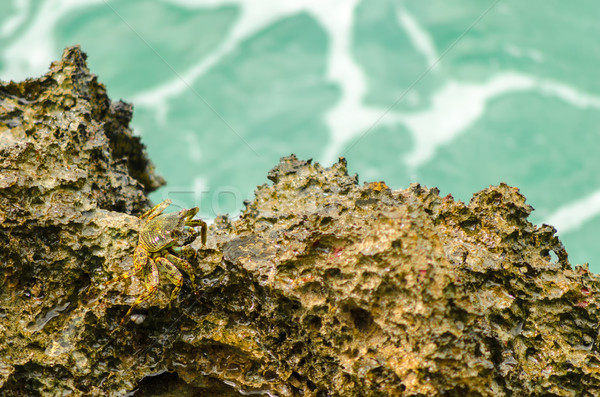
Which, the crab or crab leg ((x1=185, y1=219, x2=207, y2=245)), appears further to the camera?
crab leg ((x1=185, y1=219, x2=207, y2=245))

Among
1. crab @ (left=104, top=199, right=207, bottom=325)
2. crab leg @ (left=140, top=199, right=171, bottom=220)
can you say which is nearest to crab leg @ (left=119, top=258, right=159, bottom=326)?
crab @ (left=104, top=199, right=207, bottom=325)

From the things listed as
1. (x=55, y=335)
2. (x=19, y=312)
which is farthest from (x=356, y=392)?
(x=19, y=312)

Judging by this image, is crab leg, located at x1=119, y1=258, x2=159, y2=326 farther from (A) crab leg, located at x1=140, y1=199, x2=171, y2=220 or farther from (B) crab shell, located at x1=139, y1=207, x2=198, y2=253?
(A) crab leg, located at x1=140, y1=199, x2=171, y2=220

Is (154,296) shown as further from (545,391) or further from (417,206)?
(545,391)

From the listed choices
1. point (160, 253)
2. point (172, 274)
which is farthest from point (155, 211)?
point (172, 274)

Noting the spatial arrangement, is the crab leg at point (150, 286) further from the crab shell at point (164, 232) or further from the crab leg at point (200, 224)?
the crab leg at point (200, 224)

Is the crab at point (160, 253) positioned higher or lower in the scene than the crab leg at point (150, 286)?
higher

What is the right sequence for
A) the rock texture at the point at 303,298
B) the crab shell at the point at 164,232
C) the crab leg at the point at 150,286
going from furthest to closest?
the crab shell at the point at 164,232 → the crab leg at the point at 150,286 → the rock texture at the point at 303,298

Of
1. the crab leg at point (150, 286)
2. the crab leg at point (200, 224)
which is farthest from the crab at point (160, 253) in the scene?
the crab leg at point (200, 224)
